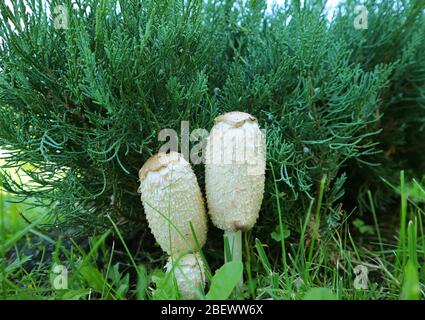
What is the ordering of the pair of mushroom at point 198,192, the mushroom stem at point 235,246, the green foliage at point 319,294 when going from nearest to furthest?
the green foliage at point 319,294 < the pair of mushroom at point 198,192 < the mushroom stem at point 235,246

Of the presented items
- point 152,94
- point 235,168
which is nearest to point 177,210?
point 235,168

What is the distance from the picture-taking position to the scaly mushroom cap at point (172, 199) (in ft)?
3.63

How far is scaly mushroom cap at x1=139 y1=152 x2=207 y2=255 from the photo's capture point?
3.63 ft

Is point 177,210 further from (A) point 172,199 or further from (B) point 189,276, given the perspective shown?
(B) point 189,276

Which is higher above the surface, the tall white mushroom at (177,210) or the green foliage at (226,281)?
the tall white mushroom at (177,210)

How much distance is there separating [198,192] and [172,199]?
8cm

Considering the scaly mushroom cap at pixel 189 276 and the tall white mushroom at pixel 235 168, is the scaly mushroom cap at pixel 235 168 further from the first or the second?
the scaly mushroom cap at pixel 189 276

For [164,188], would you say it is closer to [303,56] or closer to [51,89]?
[51,89]

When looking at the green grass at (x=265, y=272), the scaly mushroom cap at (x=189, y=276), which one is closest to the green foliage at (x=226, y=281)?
the green grass at (x=265, y=272)

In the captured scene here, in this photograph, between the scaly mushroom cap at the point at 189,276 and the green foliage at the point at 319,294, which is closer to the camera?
the green foliage at the point at 319,294

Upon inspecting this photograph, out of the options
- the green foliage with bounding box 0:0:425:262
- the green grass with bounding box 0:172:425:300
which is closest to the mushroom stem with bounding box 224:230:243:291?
the green grass with bounding box 0:172:425:300

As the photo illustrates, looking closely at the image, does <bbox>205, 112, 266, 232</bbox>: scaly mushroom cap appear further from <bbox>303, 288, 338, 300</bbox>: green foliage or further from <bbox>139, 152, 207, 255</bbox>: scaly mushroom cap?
<bbox>303, 288, 338, 300</bbox>: green foliage

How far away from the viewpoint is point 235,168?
1132 millimetres
